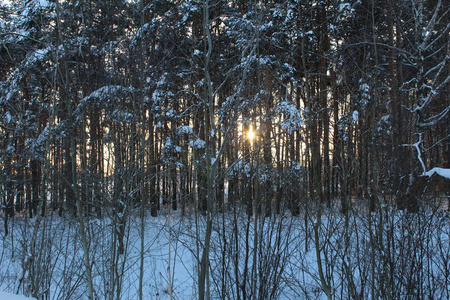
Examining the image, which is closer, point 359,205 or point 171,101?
point 359,205

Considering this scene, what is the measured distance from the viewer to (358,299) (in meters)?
4.11

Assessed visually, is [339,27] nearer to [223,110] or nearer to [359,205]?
[223,110]

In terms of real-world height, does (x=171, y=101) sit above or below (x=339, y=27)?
below

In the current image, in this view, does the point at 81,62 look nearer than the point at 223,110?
Yes

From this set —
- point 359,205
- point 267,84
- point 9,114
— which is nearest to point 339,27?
point 267,84

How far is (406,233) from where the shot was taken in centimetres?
415

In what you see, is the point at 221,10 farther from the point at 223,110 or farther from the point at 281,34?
the point at 223,110

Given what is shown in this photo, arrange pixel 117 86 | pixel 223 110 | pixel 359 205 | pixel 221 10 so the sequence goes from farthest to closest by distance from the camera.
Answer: pixel 221 10
pixel 223 110
pixel 117 86
pixel 359 205

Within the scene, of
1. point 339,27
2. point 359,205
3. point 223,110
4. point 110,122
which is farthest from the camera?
point 339,27

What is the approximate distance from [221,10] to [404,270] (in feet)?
37.2

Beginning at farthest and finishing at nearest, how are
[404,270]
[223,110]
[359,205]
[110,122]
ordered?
[223,110], [110,122], [359,205], [404,270]

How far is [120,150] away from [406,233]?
4.65m

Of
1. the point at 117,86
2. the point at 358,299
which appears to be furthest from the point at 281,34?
the point at 358,299

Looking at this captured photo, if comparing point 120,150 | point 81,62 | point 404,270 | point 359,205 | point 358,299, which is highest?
point 81,62
